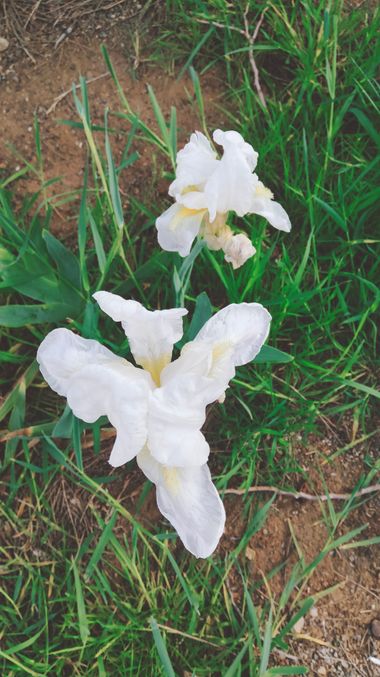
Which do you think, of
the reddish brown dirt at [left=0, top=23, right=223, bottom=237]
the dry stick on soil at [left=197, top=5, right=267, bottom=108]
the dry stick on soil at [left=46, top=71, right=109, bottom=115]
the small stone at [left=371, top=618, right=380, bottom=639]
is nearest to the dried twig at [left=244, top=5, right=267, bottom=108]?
the dry stick on soil at [left=197, top=5, right=267, bottom=108]

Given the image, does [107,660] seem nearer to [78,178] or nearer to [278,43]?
[78,178]

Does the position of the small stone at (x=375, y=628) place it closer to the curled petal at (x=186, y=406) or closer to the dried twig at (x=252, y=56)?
the curled petal at (x=186, y=406)

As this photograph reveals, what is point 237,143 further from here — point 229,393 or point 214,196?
point 229,393

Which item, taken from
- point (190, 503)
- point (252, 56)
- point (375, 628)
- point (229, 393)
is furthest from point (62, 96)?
point (375, 628)

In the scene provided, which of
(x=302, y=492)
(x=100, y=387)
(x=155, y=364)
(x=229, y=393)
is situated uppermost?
(x=100, y=387)

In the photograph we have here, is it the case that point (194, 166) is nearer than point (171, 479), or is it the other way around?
point (171, 479)

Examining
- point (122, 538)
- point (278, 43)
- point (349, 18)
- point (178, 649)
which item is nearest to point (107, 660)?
point (178, 649)

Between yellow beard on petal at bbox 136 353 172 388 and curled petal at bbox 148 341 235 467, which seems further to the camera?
yellow beard on petal at bbox 136 353 172 388

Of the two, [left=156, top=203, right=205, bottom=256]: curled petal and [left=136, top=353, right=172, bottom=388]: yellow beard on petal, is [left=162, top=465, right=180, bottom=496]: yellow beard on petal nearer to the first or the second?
[left=136, top=353, right=172, bottom=388]: yellow beard on petal

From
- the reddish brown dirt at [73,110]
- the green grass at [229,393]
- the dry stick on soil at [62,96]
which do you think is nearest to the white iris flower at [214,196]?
the green grass at [229,393]
